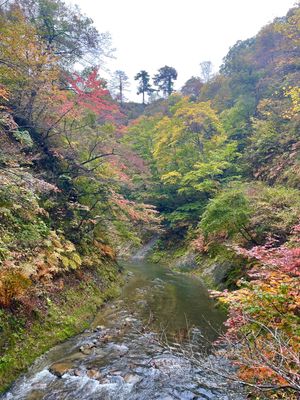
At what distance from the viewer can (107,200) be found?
13.3m

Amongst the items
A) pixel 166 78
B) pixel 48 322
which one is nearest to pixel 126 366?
pixel 48 322

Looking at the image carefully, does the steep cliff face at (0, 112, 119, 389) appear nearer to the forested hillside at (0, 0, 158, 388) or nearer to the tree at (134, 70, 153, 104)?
the forested hillside at (0, 0, 158, 388)

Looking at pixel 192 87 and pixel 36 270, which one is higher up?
pixel 192 87

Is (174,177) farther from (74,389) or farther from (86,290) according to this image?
(74,389)

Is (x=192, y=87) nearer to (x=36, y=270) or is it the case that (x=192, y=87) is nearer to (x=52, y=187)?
(x=52, y=187)

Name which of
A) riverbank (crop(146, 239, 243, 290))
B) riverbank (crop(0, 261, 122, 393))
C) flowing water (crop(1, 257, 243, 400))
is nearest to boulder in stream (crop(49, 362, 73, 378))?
flowing water (crop(1, 257, 243, 400))

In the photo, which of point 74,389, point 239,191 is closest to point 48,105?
point 239,191

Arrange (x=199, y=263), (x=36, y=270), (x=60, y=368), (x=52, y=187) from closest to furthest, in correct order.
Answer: (x=60, y=368) → (x=52, y=187) → (x=36, y=270) → (x=199, y=263)

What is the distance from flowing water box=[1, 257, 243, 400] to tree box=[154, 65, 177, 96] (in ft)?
160

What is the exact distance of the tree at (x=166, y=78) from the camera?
169ft

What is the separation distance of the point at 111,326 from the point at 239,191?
790cm

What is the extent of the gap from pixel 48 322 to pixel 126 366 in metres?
2.31

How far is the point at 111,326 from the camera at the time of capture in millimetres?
8156

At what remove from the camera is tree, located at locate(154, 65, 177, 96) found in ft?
169
